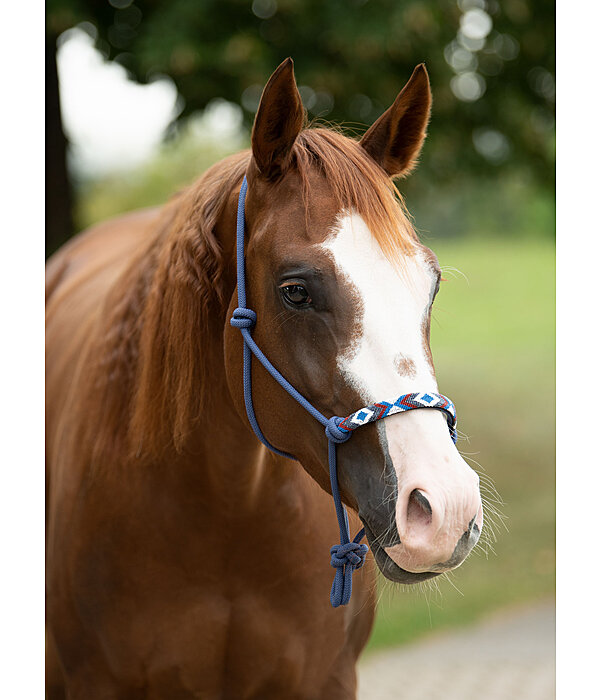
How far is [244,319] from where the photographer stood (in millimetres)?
1447

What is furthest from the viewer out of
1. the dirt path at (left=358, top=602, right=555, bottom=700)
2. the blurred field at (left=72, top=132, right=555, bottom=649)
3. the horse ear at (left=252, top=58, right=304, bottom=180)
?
the blurred field at (left=72, top=132, right=555, bottom=649)

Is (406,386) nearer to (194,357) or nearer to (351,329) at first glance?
(351,329)

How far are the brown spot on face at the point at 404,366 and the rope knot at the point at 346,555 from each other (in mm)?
459

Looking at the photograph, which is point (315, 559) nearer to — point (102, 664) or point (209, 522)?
point (209, 522)

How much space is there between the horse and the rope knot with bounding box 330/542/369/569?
0.17 meters

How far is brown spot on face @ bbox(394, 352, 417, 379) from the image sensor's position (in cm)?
124

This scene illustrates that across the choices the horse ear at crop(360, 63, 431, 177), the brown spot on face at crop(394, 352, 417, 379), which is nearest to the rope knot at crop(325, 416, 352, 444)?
the brown spot on face at crop(394, 352, 417, 379)

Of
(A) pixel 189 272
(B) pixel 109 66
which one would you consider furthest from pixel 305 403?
(B) pixel 109 66

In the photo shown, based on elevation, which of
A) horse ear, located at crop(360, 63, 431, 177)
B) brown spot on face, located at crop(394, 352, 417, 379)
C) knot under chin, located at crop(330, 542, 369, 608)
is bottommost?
knot under chin, located at crop(330, 542, 369, 608)

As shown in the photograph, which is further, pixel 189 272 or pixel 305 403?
pixel 189 272

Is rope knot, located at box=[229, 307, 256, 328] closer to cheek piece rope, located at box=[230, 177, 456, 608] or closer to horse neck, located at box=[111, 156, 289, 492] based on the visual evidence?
cheek piece rope, located at box=[230, 177, 456, 608]

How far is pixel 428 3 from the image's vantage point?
337cm
